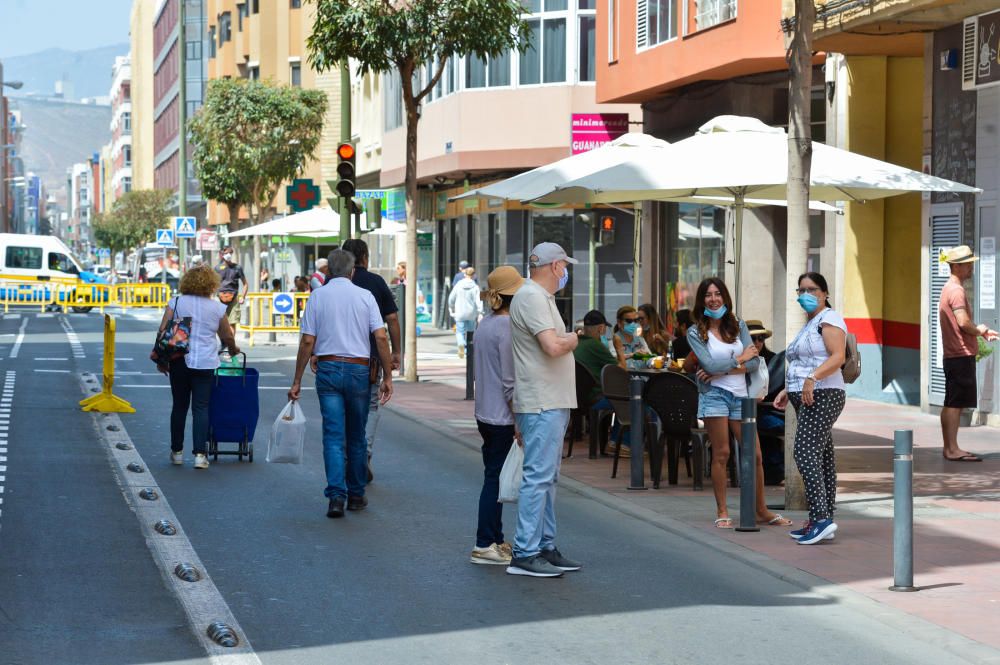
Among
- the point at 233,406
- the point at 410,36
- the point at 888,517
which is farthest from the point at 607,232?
the point at 888,517

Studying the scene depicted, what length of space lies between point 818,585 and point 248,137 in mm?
43379

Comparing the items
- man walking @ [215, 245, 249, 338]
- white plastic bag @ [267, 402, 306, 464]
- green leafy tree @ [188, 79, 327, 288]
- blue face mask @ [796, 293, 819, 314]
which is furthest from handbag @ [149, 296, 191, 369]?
green leafy tree @ [188, 79, 327, 288]

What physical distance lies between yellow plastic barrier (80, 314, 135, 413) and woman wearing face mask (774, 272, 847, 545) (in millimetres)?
10274

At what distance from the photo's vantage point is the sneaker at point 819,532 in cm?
1011

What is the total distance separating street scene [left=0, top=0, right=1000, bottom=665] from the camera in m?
7.94

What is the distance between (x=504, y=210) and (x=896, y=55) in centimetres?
1657

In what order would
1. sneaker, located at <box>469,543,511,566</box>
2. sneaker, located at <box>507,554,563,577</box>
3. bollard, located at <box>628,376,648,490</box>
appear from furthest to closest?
bollard, located at <box>628,376,648,490</box>, sneaker, located at <box>469,543,511,566</box>, sneaker, located at <box>507,554,563,577</box>

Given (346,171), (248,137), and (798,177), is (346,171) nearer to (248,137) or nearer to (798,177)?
(798,177)

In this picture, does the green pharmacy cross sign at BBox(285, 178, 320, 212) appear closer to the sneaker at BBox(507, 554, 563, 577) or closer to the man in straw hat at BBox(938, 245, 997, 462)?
the man in straw hat at BBox(938, 245, 997, 462)

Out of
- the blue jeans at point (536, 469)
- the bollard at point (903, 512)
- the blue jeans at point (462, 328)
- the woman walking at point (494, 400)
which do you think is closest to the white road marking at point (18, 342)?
the blue jeans at point (462, 328)

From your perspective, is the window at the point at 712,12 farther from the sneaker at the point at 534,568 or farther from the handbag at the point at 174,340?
the sneaker at the point at 534,568

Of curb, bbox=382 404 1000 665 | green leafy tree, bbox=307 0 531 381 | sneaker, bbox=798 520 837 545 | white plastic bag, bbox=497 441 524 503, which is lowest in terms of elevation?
curb, bbox=382 404 1000 665

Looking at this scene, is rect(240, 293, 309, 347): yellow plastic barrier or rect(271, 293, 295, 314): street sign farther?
rect(271, 293, 295, 314): street sign

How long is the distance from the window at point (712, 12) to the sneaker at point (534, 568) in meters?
15.0
